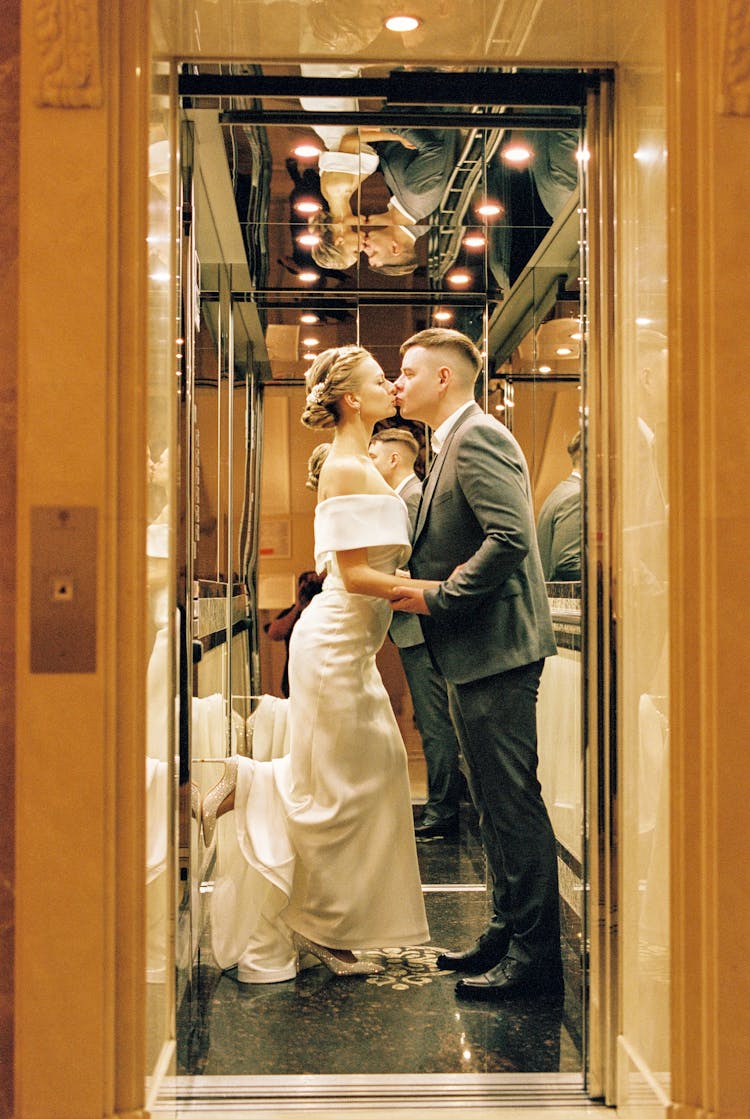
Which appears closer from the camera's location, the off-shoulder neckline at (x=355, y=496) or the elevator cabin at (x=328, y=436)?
the elevator cabin at (x=328, y=436)

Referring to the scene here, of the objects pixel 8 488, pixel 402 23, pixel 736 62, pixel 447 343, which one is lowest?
pixel 8 488

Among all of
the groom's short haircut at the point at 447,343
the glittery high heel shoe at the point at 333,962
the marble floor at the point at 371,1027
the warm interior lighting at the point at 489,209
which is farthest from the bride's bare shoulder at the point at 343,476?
the marble floor at the point at 371,1027

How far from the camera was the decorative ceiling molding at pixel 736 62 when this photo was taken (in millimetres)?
1885

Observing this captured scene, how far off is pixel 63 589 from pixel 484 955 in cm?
188

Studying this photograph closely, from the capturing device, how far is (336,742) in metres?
3.18

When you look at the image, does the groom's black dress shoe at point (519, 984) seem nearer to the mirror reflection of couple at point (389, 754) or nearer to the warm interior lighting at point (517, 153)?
the mirror reflection of couple at point (389, 754)

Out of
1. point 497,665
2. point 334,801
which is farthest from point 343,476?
point 334,801

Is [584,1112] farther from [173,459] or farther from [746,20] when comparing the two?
[746,20]

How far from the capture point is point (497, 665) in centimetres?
306

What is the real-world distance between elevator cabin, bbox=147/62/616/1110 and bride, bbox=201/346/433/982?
0.35 feet

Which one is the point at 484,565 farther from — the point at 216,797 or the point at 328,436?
the point at 216,797

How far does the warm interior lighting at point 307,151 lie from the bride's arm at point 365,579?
1.17m

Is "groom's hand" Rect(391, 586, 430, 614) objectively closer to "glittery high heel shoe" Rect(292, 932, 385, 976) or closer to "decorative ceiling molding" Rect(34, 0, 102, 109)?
"glittery high heel shoe" Rect(292, 932, 385, 976)

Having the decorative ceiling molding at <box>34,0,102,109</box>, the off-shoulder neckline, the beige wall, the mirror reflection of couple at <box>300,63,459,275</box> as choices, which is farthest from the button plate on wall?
the mirror reflection of couple at <box>300,63,459,275</box>
